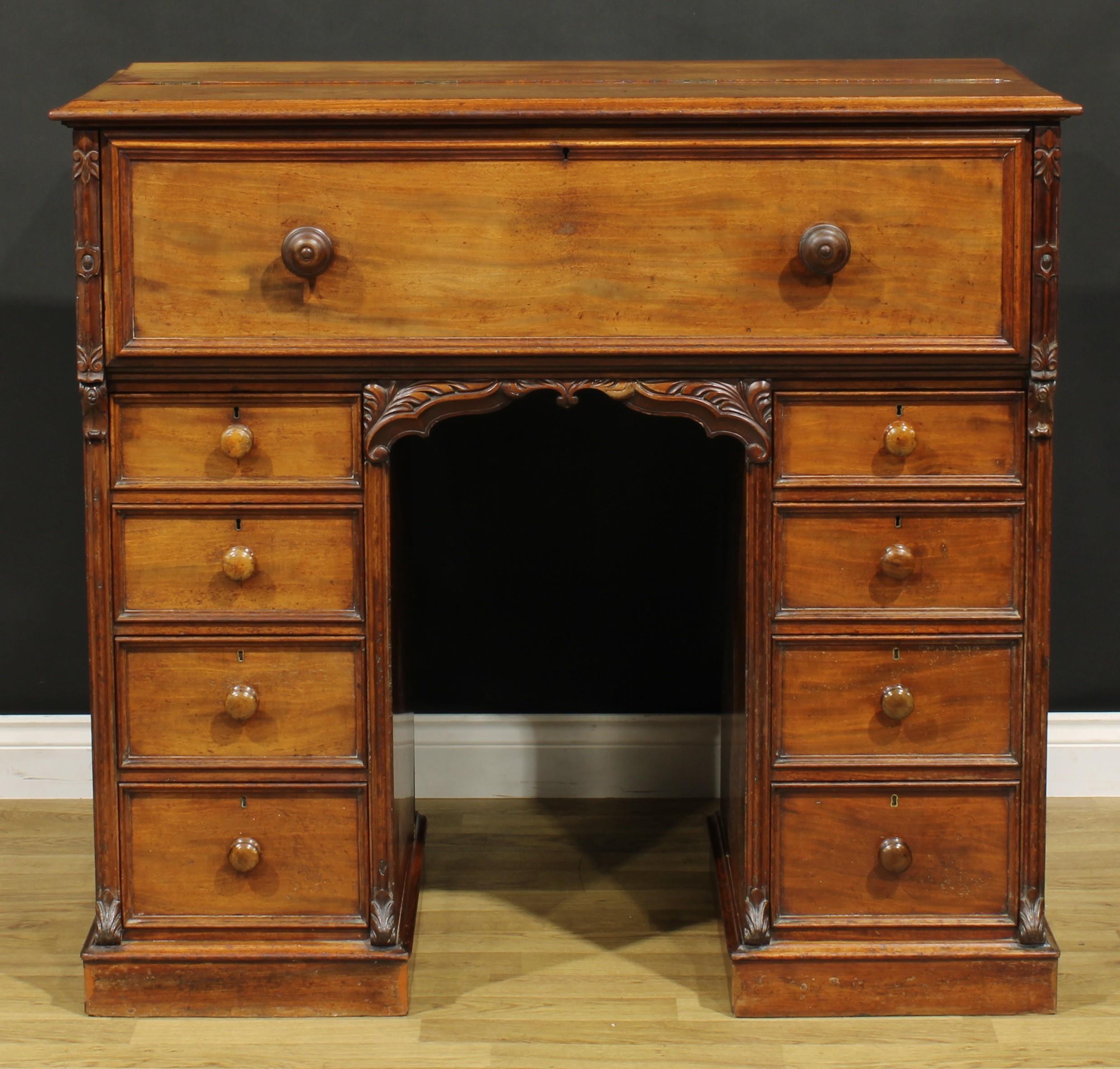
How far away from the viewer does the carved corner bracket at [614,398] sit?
1919 mm

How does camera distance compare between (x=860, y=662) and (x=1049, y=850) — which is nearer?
(x=860, y=662)

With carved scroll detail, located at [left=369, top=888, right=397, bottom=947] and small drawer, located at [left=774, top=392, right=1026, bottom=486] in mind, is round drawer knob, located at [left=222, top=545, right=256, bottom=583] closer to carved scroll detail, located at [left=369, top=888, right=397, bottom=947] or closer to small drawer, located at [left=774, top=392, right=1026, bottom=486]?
carved scroll detail, located at [left=369, top=888, right=397, bottom=947]

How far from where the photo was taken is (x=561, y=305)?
1879 mm

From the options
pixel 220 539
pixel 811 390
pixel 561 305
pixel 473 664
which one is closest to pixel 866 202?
pixel 811 390

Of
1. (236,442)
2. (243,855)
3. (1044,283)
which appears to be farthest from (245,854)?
(1044,283)

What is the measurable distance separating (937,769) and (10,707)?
1.78m

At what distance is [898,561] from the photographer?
194 centimetres

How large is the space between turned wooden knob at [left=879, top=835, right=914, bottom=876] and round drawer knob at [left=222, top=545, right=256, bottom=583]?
3.16 ft

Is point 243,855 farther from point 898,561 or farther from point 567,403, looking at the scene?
point 898,561

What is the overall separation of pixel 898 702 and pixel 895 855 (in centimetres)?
22

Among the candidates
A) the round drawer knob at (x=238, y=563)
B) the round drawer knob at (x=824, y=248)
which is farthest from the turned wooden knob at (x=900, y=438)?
the round drawer knob at (x=238, y=563)

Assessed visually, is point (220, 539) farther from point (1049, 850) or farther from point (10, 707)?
point (1049, 850)

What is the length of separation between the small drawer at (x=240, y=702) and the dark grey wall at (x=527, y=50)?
2.94 ft

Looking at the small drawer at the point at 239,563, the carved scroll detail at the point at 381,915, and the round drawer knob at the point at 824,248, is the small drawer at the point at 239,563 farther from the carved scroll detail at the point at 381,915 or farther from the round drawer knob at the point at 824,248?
the round drawer knob at the point at 824,248
